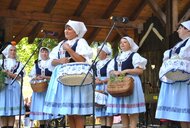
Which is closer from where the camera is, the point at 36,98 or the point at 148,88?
the point at 36,98

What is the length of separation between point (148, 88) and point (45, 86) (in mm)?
3372

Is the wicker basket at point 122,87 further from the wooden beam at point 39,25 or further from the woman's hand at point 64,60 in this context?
the wooden beam at point 39,25

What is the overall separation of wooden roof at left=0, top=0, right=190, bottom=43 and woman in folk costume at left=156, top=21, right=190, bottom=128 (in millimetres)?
4264

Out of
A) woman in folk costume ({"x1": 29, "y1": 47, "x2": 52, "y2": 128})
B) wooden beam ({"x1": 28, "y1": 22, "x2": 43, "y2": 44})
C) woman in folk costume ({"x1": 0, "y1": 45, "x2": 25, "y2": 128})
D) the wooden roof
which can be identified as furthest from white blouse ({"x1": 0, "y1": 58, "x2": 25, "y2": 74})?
wooden beam ({"x1": 28, "y1": 22, "x2": 43, "y2": 44})

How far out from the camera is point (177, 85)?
377 centimetres

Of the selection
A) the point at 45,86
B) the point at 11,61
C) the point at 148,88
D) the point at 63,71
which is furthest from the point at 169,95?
the point at 148,88

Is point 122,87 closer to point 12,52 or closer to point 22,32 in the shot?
point 12,52

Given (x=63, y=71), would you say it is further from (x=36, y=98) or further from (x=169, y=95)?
(x=36, y=98)

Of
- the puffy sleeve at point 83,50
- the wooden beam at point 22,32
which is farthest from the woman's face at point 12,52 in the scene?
the wooden beam at point 22,32

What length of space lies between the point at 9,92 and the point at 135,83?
180cm

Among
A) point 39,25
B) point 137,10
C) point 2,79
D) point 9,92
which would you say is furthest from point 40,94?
point 137,10

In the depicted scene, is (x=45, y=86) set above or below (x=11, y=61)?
below

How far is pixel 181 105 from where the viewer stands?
3732 millimetres

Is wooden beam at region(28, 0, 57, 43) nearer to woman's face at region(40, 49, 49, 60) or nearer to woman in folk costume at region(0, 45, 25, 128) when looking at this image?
woman's face at region(40, 49, 49, 60)
